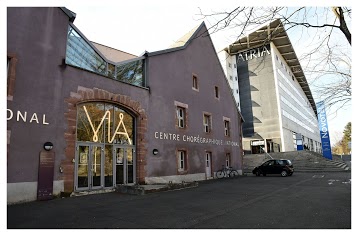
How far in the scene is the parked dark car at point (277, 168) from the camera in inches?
840

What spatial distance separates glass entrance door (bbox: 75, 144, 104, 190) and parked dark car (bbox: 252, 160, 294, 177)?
594 inches

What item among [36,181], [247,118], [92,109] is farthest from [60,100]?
[247,118]

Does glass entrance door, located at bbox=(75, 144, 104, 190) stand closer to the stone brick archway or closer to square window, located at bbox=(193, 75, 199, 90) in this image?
the stone brick archway

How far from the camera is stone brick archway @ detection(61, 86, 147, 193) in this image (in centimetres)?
1105

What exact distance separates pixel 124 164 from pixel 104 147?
5.21 feet

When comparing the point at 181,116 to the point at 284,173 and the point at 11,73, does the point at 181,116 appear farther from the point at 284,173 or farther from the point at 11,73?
the point at 11,73

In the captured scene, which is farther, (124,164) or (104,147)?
(124,164)

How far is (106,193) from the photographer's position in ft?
39.1

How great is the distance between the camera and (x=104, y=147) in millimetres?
12953

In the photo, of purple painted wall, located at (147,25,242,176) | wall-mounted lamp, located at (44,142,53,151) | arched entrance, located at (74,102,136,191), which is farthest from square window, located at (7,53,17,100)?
purple painted wall, located at (147,25,242,176)

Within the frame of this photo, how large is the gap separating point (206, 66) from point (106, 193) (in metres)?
13.8

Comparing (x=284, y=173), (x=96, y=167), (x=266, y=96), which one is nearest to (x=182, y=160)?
(x=96, y=167)

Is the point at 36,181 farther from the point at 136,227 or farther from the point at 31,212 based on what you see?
the point at 136,227

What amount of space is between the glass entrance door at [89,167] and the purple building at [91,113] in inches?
1.8
